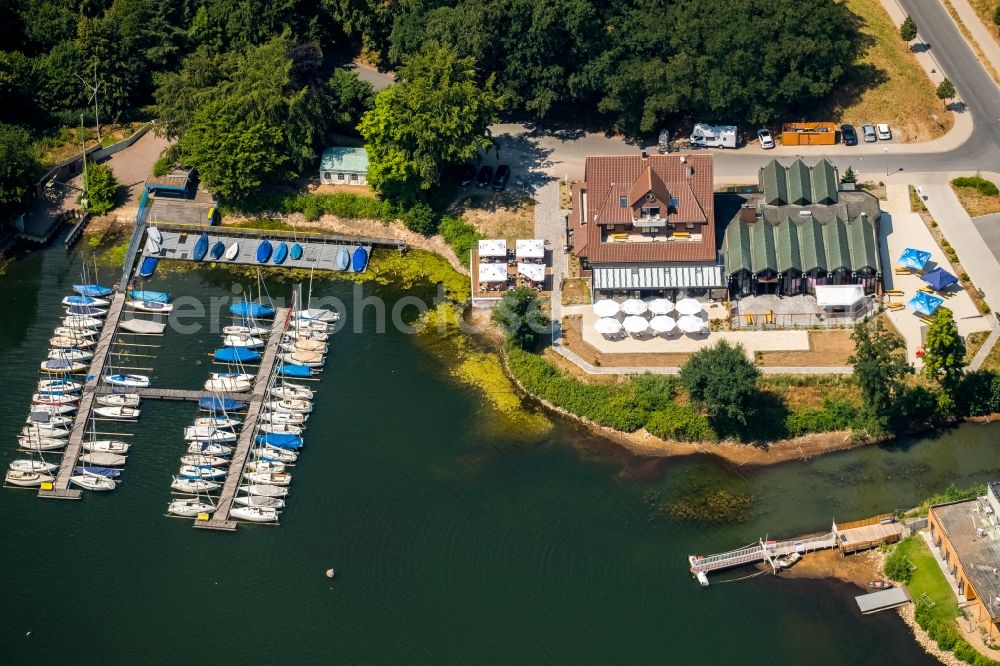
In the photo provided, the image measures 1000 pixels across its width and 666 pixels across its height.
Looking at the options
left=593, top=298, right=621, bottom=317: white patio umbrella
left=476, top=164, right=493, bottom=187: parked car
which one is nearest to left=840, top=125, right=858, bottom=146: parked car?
left=593, top=298, right=621, bottom=317: white patio umbrella

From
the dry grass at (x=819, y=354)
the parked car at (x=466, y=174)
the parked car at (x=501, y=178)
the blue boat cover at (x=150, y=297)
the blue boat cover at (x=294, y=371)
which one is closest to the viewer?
the dry grass at (x=819, y=354)

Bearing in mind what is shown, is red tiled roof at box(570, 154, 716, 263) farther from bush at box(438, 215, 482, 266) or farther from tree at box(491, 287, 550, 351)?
bush at box(438, 215, 482, 266)

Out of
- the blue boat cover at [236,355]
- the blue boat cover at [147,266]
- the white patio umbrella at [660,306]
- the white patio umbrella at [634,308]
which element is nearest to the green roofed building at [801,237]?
the white patio umbrella at [660,306]

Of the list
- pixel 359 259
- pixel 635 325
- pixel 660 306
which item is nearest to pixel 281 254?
pixel 359 259

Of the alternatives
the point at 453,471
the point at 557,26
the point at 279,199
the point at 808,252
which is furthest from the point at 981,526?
the point at 279,199

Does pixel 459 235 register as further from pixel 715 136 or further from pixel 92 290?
pixel 92 290

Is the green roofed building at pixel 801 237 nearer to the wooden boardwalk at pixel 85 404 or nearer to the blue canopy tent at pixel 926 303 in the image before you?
the blue canopy tent at pixel 926 303

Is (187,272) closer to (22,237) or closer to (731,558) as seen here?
(22,237)
